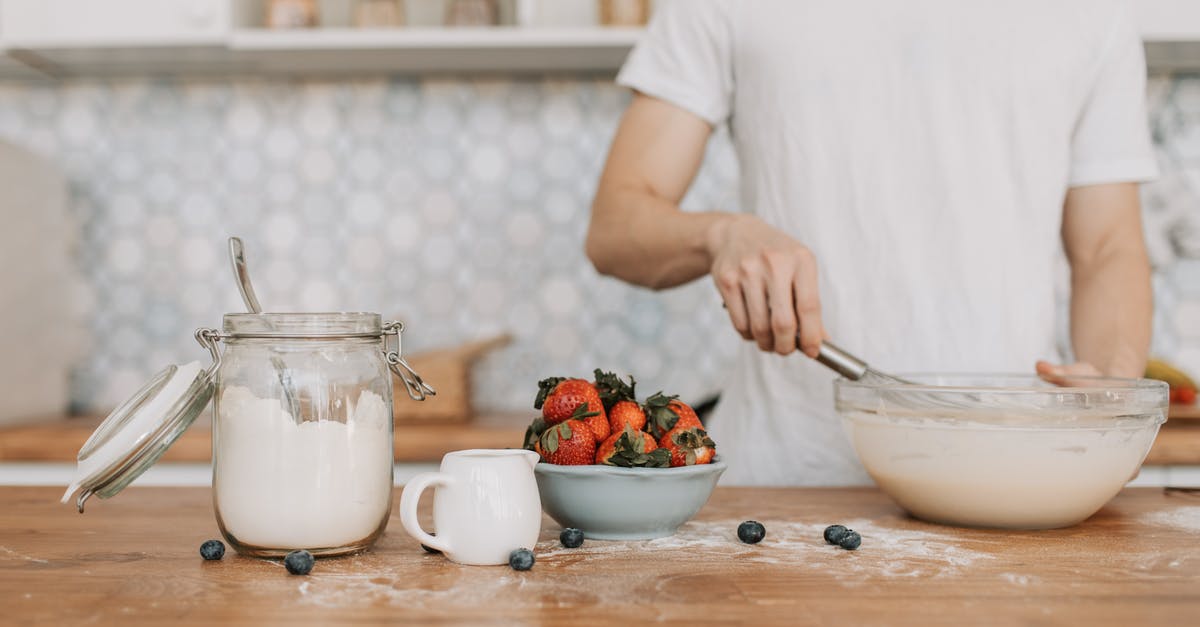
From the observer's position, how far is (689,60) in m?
1.35

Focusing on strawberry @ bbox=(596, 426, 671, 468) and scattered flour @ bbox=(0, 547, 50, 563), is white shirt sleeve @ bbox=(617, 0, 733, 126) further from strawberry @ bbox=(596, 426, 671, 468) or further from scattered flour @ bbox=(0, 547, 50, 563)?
scattered flour @ bbox=(0, 547, 50, 563)

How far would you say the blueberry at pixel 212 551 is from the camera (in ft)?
2.43

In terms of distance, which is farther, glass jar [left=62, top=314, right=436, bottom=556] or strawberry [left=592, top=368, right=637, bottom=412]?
strawberry [left=592, top=368, right=637, bottom=412]

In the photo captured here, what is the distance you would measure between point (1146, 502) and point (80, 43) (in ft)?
6.30

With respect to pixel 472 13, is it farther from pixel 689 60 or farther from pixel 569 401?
pixel 569 401

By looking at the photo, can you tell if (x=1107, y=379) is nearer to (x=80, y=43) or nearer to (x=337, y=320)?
(x=337, y=320)

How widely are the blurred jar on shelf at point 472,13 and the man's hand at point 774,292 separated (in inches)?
45.9

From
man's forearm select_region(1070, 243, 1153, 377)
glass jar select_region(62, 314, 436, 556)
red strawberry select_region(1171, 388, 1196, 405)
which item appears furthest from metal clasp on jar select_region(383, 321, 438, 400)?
red strawberry select_region(1171, 388, 1196, 405)

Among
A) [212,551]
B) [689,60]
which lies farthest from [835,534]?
[689,60]

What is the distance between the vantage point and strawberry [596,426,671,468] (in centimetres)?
78

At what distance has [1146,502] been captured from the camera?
1.01 meters

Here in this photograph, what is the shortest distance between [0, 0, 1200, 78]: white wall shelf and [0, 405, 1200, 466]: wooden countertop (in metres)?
0.73

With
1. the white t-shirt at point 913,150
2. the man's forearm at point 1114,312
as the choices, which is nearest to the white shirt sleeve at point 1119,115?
the white t-shirt at point 913,150

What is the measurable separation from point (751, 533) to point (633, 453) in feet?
0.36
